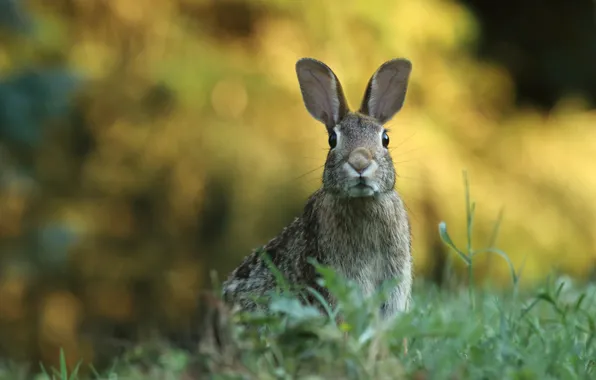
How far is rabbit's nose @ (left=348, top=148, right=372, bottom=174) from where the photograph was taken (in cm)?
323

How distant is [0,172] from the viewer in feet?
31.5

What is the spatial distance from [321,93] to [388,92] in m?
0.26

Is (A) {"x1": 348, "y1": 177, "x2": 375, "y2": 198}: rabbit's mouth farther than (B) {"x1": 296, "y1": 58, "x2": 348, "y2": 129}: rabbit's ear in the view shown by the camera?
No

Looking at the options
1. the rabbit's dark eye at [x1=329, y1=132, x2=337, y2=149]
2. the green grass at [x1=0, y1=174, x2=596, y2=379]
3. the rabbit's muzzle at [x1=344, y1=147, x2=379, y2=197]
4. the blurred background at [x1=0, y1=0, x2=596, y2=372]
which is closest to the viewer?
the green grass at [x1=0, y1=174, x2=596, y2=379]

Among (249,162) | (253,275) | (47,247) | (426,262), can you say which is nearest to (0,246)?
(47,247)

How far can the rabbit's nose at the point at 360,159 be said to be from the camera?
3.23m

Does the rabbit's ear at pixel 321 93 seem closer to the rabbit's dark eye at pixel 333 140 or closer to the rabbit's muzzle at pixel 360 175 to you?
the rabbit's dark eye at pixel 333 140

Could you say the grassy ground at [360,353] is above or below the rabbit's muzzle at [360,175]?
below

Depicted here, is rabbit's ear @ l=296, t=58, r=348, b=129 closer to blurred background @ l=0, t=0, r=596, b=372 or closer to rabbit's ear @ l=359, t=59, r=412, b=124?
rabbit's ear @ l=359, t=59, r=412, b=124

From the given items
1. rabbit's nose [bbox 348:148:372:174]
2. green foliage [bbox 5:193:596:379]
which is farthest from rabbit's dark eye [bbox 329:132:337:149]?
green foliage [bbox 5:193:596:379]

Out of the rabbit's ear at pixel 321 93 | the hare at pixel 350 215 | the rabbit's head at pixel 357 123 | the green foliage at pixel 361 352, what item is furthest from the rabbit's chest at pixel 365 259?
the green foliage at pixel 361 352

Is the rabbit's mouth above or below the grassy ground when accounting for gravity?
above

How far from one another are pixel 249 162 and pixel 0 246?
8.58 feet

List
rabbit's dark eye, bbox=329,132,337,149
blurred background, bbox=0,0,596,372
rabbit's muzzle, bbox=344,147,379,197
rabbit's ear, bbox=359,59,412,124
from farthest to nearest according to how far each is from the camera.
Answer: blurred background, bbox=0,0,596,372, rabbit's ear, bbox=359,59,412,124, rabbit's dark eye, bbox=329,132,337,149, rabbit's muzzle, bbox=344,147,379,197
